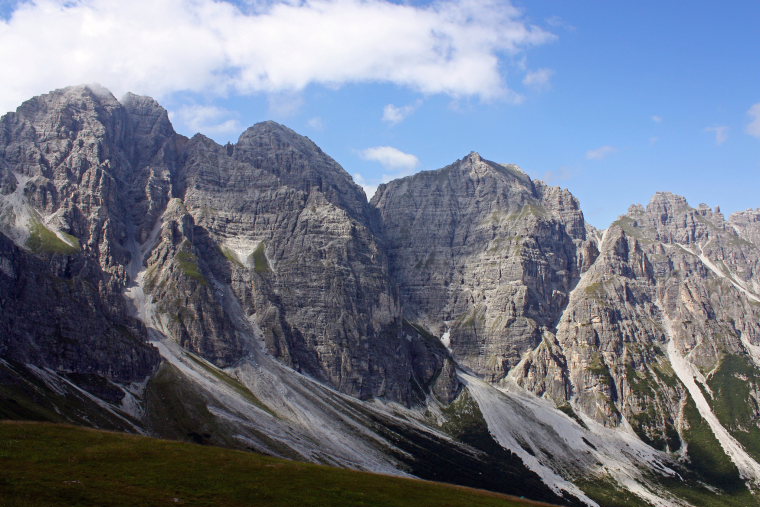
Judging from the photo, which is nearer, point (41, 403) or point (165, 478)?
point (165, 478)

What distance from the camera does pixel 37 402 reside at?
15138 cm

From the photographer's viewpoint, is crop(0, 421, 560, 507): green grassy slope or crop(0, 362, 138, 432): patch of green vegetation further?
crop(0, 362, 138, 432): patch of green vegetation

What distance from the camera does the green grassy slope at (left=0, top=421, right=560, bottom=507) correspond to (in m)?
53.9

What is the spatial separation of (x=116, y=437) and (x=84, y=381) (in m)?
131

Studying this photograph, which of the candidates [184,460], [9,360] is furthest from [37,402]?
[184,460]

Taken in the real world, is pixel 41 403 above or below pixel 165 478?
below

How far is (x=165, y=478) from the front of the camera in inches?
2431

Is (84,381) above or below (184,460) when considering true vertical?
below

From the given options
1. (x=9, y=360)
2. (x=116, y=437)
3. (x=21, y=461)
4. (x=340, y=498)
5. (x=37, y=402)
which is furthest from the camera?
(x=9, y=360)

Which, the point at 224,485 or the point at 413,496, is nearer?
the point at 224,485

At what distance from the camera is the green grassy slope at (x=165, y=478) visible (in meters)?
53.9

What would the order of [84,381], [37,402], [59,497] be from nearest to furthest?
1. [59,497]
2. [37,402]
3. [84,381]

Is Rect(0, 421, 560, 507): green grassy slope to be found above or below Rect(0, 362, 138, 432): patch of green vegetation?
above

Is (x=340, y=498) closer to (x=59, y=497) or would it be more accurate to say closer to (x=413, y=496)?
(x=413, y=496)
